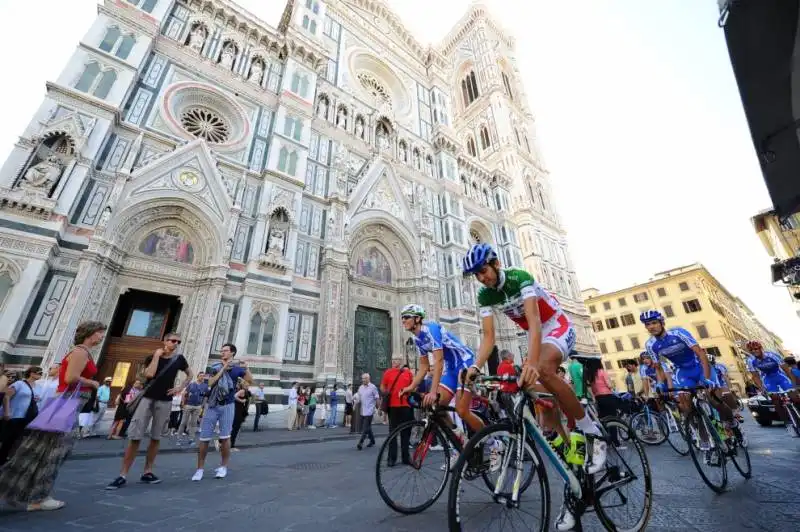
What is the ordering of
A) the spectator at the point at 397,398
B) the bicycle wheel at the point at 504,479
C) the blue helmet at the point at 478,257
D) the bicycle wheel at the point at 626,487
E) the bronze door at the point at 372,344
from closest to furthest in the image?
the bicycle wheel at the point at 504,479 → the bicycle wheel at the point at 626,487 → the blue helmet at the point at 478,257 → the spectator at the point at 397,398 → the bronze door at the point at 372,344

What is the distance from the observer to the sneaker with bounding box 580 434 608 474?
2233 mm

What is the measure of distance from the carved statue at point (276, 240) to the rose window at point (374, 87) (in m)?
14.2

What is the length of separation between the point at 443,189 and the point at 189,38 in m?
15.1

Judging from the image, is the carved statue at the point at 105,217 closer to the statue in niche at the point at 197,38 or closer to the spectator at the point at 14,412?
the spectator at the point at 14,412

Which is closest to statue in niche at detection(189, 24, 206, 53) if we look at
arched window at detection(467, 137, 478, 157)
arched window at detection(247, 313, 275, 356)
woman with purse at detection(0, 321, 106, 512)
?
arched window at detection(247, 313, 275, 356)

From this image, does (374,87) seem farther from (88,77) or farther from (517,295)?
(517,295)

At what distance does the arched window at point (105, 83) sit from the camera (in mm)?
11297

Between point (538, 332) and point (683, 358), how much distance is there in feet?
10.9

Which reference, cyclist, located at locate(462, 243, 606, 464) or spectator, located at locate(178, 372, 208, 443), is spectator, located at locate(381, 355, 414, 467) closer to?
cyclist, located at locate(462, 243, 606, 464)

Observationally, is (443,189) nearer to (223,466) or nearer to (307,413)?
(307,413)

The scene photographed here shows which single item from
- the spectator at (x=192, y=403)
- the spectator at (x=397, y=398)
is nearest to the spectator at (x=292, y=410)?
the spectator at (x=192, y=403)

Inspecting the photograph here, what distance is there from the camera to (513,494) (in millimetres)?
1976

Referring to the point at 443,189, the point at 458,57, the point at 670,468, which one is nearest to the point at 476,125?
the point at 458,57

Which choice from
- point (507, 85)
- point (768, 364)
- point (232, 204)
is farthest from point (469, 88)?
point (768, 364)
